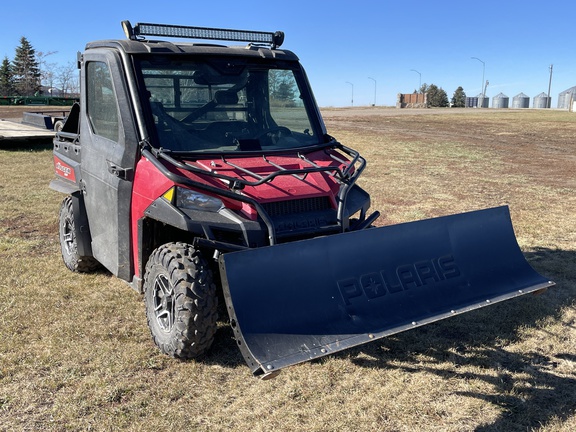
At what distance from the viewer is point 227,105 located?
15.7 feet

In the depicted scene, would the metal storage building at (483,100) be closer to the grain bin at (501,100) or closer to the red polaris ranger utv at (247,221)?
the grain bin at (501,100)

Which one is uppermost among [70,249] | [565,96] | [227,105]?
[565,96]

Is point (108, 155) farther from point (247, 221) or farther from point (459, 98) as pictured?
point (459, 98)

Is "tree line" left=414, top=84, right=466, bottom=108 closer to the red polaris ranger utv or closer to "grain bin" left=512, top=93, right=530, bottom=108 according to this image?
"grain bin" left=512, top=93, right=530, bottom=108

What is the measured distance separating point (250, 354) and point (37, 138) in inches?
588

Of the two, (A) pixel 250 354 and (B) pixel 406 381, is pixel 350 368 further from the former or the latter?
(A) pixel 250 354

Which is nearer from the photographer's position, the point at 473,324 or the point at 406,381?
the point at 406,381

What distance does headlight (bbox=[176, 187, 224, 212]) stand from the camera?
3.83 metres

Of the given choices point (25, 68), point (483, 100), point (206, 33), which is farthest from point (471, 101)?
point (206, 33)

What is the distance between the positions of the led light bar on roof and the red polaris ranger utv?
0.04ft

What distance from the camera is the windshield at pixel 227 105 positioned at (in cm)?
440

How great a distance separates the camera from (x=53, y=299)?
5.17m

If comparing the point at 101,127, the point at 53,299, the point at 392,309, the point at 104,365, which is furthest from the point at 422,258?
the point at 53,299

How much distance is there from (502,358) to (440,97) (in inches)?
3038
